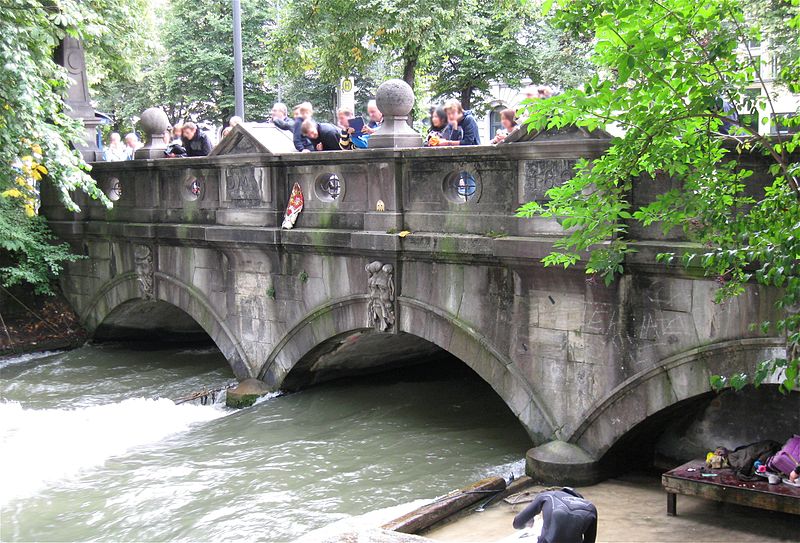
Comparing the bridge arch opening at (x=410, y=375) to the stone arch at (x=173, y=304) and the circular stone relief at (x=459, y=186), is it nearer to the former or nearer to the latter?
the stone arch at (x=173, y=304)

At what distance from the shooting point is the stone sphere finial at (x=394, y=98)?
1092 cm

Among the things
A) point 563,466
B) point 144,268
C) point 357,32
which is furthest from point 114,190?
point 563,466

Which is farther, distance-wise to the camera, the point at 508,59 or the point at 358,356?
the point at 508,59

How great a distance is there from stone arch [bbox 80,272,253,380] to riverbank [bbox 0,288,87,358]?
12.8 inches

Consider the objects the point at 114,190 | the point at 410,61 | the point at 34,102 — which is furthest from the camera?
the point at 410,61

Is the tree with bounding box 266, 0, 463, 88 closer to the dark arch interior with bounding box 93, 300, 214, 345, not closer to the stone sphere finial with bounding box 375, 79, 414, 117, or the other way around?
the dark arch interior with bounding box 93, 300, 214, 345

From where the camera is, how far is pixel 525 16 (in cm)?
2620

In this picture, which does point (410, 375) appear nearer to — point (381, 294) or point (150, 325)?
point (381, 294)

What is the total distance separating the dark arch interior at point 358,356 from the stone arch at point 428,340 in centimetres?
12

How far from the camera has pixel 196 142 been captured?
585 inches

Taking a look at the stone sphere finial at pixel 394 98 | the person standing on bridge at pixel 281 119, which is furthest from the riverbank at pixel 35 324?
the stone sphere finial at pixel 394 98

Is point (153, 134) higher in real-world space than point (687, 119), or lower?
higher

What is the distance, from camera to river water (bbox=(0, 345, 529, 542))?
30.8 feet

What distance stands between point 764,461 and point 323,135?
6.89m
